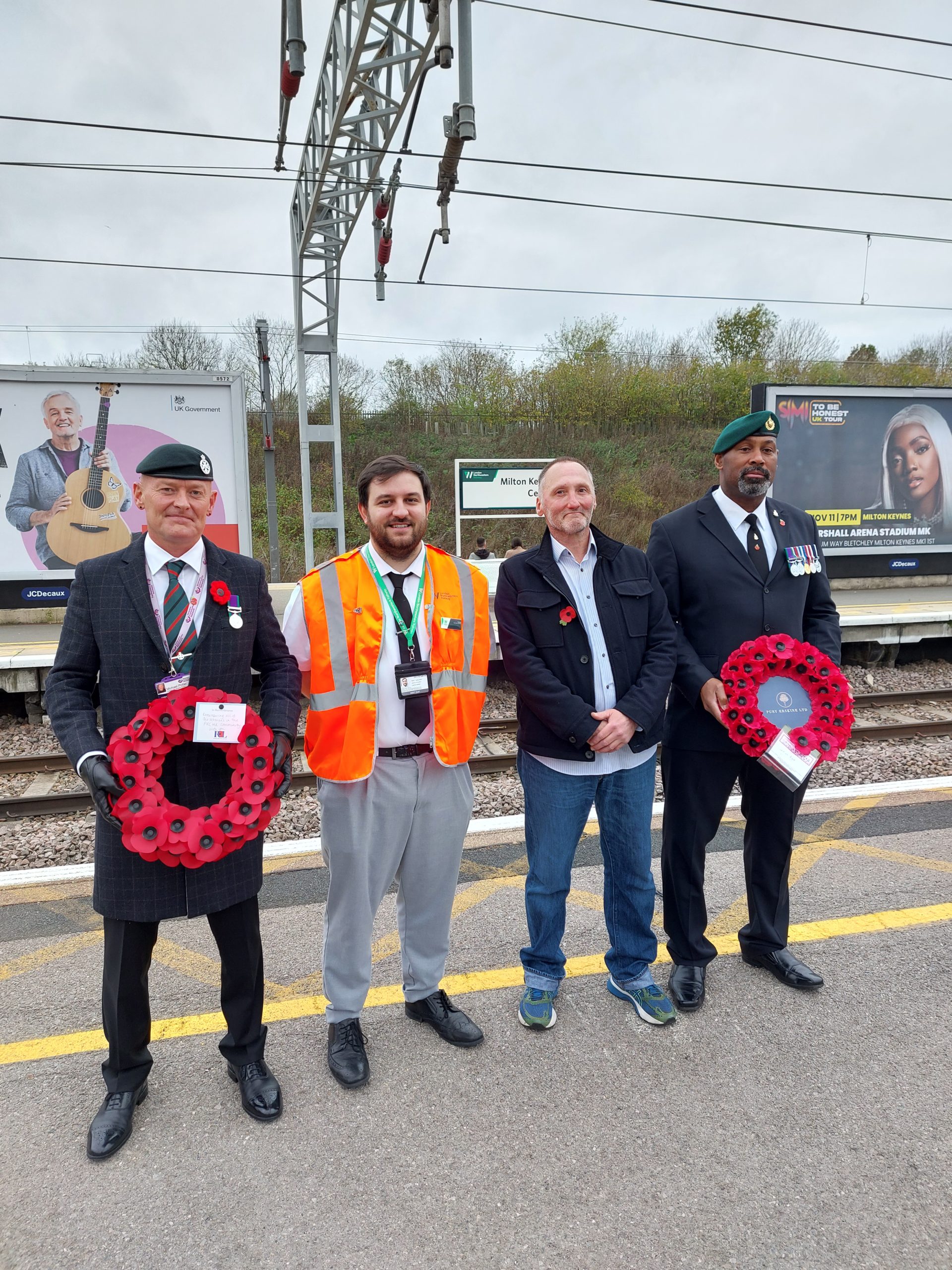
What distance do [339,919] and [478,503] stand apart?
41.6ft

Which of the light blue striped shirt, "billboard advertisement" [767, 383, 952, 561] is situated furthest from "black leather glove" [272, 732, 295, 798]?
"billboard advertisement" [767, 383, 952, 561]

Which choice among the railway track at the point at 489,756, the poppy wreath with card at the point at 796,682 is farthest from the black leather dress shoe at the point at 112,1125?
the railway track at the point at 489,756

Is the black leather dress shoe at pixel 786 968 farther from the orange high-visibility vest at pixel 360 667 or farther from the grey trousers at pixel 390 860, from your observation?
the orange high-visibility vest at pixel 360 667

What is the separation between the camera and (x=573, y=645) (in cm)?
286

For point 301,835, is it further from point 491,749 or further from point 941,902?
point 941,902

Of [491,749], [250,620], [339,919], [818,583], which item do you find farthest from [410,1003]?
[491,749]

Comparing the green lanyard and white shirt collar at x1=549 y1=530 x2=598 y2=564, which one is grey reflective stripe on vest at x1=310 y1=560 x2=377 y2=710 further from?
white shirt collar at x1=549 y1=530 x2=598 y2=564

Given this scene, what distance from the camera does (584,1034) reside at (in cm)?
283

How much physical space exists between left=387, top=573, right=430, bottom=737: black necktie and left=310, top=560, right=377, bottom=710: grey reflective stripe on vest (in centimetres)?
15

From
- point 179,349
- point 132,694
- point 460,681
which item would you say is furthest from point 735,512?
point 179,349

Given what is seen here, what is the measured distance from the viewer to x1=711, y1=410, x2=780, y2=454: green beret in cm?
306

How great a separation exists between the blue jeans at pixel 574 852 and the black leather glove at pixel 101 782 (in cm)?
150

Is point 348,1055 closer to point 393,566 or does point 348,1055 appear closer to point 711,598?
point 393,566

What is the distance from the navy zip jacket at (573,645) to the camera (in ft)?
9.25
